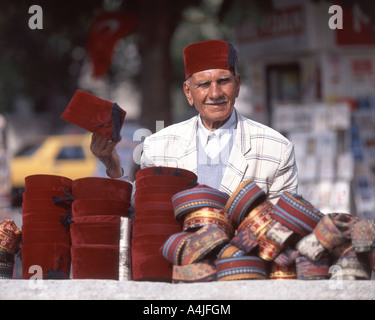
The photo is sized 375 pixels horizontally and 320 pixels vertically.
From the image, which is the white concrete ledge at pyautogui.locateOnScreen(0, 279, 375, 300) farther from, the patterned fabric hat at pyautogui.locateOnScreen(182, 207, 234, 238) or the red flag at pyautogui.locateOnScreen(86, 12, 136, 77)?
the red flag at pyautogui.locateOnScreen(86, 12, 136, 77)

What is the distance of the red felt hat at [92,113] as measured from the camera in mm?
3051

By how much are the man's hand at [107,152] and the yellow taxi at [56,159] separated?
1115cm

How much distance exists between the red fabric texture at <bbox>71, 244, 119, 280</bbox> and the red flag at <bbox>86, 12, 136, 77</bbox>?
6.52 meters

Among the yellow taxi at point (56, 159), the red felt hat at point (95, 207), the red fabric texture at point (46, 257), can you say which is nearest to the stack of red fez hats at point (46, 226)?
the red fabric texture at point (46, 257)

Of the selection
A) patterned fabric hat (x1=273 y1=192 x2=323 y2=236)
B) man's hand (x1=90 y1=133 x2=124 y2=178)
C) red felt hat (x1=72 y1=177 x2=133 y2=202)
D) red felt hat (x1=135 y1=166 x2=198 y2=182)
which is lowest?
patterned fabric hat (x1=273 y1=192 x2=323 y2=236)

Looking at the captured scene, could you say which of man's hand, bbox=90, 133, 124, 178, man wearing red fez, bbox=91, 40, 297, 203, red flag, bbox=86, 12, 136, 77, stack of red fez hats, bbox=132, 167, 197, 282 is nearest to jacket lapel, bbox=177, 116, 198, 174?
man wearing red fez, bbox=91, 40, 297, 203

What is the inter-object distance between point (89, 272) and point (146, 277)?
240 millimetres

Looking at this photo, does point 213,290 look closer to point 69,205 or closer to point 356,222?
point 356,222

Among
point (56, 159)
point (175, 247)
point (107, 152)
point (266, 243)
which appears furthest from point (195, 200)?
point (56, 159)

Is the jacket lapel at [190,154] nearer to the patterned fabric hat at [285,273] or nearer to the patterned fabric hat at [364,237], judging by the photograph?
the patterned fabric hat at [285,273]

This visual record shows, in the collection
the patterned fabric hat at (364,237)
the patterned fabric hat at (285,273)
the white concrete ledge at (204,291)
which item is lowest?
the white concrete ledge at (204,291)

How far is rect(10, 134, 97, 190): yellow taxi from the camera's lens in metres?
14.7

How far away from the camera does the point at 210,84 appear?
3357 mm

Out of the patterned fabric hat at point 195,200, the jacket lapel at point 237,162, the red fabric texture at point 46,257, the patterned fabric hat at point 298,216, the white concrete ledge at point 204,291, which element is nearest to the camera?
the white concrete ledge at point 204,291
